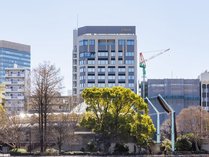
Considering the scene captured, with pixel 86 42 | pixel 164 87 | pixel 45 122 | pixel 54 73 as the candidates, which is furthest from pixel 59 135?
pixel 86 42

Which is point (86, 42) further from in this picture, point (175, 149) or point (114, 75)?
point (175, 149)

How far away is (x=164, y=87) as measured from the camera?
498 feet

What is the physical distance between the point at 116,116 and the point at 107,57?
10904cm

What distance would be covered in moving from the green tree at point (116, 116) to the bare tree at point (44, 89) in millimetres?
5412

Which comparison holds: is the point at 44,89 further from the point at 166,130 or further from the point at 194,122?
the point at 166,130

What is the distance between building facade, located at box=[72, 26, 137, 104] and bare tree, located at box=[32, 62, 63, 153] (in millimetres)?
102412

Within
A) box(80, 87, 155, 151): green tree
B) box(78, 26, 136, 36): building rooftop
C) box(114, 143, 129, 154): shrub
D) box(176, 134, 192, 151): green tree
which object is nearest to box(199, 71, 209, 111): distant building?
box(78, 26, 136, 36): building rooftop

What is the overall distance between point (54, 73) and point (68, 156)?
15.1 meters

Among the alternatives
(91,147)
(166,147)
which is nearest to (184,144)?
A: (166,147)

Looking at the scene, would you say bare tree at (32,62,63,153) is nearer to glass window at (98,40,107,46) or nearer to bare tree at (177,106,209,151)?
bare tree at (177,106,209,151)

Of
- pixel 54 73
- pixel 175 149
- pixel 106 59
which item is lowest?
pixel 175 149

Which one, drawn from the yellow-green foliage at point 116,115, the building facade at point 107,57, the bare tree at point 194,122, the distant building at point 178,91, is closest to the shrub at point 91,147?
the yellow-green foliage at point 116,115

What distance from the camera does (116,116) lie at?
70.8 metres

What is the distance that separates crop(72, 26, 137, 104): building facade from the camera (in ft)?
584
